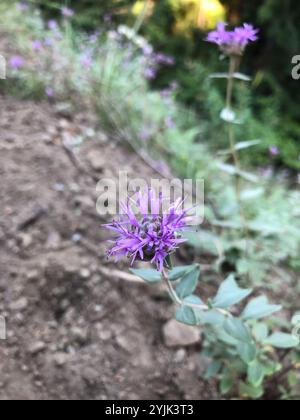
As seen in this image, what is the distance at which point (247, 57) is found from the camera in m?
5.29

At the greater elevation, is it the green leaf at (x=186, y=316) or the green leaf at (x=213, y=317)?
the green leaf at (x=186, y=316)

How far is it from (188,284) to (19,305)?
0.73 meters

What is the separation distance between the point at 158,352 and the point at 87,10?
150 inches

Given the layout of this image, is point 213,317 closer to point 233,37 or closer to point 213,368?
point 213,368

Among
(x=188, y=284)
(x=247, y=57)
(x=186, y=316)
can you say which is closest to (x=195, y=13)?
(x=247, y=57)

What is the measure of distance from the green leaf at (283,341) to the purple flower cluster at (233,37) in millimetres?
1001

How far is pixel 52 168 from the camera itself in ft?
7.61

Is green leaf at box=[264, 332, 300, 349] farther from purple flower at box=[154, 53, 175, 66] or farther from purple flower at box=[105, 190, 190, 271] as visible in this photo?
purple flower at box=[154, 53, 175, 66]

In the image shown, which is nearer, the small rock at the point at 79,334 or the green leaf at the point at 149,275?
the green leaf at the point at 149,275

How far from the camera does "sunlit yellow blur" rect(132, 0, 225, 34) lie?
16.4 feet

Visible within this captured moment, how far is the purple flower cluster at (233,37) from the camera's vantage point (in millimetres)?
1610

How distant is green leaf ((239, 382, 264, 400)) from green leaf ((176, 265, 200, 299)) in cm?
53

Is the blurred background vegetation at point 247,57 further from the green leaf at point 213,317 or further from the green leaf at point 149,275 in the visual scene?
the green leaf at point 149,275

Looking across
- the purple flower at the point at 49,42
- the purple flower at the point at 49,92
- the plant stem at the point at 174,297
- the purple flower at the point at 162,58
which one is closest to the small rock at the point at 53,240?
the plant stem at the point at 174,297
